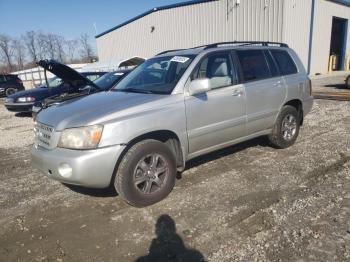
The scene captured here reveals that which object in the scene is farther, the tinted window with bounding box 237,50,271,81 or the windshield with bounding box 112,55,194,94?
the tinted window with bounding box 237,50,271,81

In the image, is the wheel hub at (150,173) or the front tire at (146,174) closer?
the front tire at (146,174)

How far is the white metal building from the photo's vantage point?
1927 cm

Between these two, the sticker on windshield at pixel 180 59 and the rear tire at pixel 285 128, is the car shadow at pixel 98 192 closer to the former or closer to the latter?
the sticker on windshield at pixel 180 59

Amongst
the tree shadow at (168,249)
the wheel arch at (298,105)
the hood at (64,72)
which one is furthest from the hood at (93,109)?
the hood at (64,72)

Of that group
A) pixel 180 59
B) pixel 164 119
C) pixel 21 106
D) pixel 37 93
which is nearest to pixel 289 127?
pixel 180 59

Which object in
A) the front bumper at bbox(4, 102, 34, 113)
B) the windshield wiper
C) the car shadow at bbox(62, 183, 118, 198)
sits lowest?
the car shadow at bbox(62, 183, 118, 198)

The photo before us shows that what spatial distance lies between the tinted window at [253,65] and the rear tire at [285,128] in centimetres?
80

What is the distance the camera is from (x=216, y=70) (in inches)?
176

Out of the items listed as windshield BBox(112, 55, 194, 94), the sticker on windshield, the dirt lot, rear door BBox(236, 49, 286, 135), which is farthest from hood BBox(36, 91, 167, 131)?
rear door BBox(236, 49, 286, 135)

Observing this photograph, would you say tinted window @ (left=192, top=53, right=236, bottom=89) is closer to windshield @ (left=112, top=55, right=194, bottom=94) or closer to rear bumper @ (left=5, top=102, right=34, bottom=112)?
windshield @ (left=112, top=55, right=194, bottom=94)

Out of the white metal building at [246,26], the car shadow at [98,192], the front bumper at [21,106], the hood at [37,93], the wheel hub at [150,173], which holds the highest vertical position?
the white metal building at [246,26]

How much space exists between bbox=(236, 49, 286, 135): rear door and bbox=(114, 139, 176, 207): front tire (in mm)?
1661

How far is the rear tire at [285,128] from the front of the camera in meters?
5.42

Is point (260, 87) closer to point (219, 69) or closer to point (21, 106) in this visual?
point (219, 69)
